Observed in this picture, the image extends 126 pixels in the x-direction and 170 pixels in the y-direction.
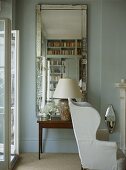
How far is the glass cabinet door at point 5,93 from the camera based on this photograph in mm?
3939

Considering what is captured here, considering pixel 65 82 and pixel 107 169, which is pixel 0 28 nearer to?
pixel 65 82

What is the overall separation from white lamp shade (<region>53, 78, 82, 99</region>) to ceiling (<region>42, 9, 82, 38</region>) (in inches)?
36.0

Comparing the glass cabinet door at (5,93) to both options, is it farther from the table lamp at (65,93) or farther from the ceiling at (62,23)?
the ceiling at (62,23)

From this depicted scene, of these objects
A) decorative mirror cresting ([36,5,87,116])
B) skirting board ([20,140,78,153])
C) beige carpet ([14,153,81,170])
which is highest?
decorative mirror cresting ([36,5,87,116])

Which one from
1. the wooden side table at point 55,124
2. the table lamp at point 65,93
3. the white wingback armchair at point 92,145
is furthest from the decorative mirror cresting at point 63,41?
the white wingback armchair at point 92,145

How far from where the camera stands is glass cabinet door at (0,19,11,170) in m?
3.94

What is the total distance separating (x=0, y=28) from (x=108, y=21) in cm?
206

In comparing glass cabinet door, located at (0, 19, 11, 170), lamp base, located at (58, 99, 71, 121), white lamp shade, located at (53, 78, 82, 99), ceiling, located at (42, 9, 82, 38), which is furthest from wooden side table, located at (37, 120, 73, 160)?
ceiling, located at (42, 9, 82, 38)

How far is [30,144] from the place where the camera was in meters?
5.27

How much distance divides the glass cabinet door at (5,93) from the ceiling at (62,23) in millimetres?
1306

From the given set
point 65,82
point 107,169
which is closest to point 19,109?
point 65,82

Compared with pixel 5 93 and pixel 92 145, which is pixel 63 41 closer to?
pixel 5 93

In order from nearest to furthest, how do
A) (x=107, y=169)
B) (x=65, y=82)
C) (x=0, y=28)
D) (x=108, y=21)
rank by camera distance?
1. (x=107, y=169)
2. (x=0, y=28)
3. (x=65, y=82)
4. (x=108, y=21)

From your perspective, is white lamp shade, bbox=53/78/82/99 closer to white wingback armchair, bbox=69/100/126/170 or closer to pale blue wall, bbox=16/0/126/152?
pale blue wall, bbox=16/0/126/152
